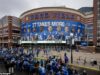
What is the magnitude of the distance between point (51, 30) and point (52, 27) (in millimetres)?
1504

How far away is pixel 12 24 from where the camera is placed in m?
118

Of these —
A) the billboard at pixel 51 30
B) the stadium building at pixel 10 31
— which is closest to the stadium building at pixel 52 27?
the billboard at pixel 51 30

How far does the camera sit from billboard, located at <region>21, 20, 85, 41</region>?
108312 millimetres

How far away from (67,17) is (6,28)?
31594 mm

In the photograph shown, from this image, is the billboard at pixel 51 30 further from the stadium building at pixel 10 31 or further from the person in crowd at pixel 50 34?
the stadium building at pixel 10 31

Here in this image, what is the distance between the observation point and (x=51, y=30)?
360ft

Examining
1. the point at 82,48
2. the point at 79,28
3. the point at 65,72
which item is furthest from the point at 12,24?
the point at 65,72

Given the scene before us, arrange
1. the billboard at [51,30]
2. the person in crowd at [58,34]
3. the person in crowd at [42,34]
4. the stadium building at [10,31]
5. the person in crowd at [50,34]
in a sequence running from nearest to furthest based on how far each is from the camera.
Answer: the person in crowd at [58,34]
the person in crowd at [50,34]
the billboard at [51,30]
the person in crowd at [42,34]
the stadium building at [10,31]

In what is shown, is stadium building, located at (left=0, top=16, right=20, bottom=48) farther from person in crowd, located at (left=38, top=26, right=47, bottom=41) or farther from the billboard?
person in crowd, located at (left=38, top=26, right=47, bottom=41)

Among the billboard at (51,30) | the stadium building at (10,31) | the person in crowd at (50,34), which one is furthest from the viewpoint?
the stadium building at (10,31)

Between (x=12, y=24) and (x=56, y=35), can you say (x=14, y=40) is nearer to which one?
(x=12, y=24)

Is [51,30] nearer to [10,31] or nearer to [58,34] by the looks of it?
[58,34]

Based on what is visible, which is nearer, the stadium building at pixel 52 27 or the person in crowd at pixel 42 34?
the stadium building at pixel 52 27

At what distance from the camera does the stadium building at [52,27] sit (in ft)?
355
